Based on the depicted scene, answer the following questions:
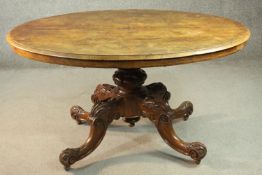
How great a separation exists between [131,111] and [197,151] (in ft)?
1.09

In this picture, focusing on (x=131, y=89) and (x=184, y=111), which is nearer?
(x=131, y=89)

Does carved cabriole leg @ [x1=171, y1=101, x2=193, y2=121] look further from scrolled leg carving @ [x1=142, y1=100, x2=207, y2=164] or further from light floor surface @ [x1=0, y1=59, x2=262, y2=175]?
scrolled leg carving @ [x1=142, y1=100, x2=207, y2=164]

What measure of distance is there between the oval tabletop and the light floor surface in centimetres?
54

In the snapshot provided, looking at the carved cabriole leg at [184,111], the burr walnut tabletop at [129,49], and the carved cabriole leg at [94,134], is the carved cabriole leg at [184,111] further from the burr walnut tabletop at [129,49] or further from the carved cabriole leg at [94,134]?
the carved cabriole leg at [94,134]

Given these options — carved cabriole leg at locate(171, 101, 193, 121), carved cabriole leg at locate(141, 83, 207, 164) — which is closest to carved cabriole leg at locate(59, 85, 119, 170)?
carved cabriole leg at locate(141, 83, 207, 164)

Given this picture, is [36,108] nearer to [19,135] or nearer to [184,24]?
[19,135]

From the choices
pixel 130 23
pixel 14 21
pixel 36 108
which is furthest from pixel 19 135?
pixel 14 21

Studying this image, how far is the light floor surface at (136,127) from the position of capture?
1559mm

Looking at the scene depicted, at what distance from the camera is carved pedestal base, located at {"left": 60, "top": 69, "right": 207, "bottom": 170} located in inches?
60.4

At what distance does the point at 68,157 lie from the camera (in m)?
1.51

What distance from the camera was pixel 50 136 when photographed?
1807mm

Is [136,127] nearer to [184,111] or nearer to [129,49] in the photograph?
[184,111]

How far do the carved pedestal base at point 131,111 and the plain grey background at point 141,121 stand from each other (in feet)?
0.24

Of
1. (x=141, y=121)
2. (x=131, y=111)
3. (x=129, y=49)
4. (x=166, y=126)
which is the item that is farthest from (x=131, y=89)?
(x=129, y=49)
